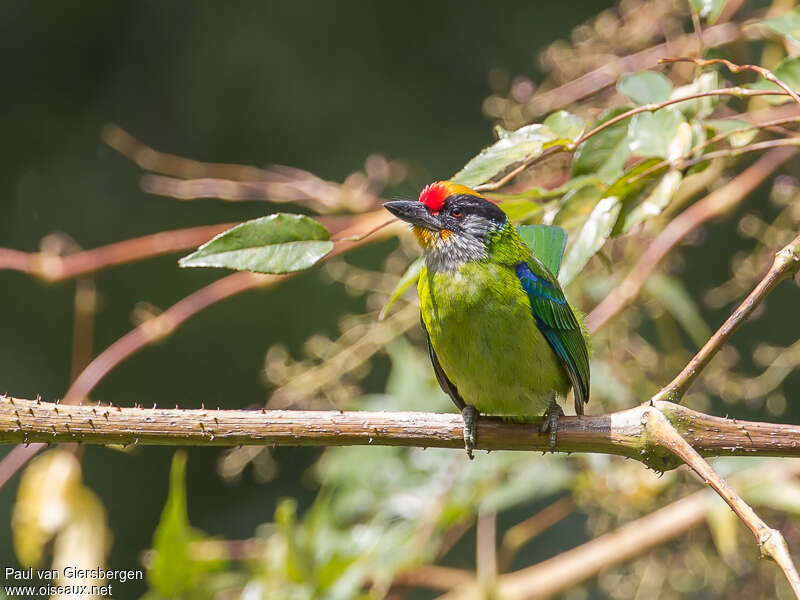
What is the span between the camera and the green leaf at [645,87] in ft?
6.10

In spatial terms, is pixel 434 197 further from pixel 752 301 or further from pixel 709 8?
pixel 752 301

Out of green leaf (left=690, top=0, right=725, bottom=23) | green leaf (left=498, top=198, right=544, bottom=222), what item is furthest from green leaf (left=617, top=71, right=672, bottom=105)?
green leaf (left=498, top=198, right=544, bottom=222)

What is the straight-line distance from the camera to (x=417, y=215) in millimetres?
2201

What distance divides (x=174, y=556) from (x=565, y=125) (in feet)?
4.35

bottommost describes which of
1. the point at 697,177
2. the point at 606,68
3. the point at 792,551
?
the point at 792,551

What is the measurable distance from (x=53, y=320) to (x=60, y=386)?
1.39ft

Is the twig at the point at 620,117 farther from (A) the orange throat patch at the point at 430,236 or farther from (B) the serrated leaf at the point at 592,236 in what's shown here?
(A) the orange throat patch at the point at 430,236

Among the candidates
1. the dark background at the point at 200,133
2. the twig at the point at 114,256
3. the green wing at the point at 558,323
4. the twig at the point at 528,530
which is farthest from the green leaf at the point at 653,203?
the dark background at the point at 200,133

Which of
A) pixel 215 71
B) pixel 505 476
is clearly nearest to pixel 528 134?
pixel 505 476

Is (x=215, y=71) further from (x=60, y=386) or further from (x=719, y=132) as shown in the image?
(x=719, y=132)

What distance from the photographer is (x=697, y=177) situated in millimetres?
2684

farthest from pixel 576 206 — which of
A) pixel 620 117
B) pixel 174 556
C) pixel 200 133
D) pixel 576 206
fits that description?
pixel 200 133

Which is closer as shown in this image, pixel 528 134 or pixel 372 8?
pixel 528 134

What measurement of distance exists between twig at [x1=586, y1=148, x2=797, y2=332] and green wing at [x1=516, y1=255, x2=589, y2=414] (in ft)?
0.89
